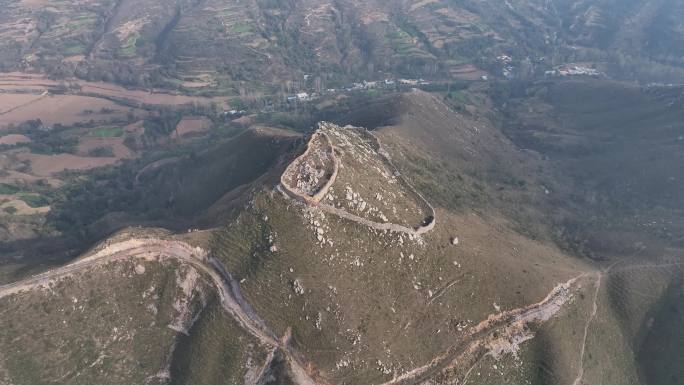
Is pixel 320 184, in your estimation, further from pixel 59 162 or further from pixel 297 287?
pixel 59 162

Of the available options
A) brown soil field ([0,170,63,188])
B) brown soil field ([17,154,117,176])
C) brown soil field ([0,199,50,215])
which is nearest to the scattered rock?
brown soil field ([0,199,50,215])

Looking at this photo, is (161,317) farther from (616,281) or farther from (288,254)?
(616,281)

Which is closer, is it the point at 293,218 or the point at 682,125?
the point at 293,218

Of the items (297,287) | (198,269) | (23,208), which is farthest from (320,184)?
(23,208)

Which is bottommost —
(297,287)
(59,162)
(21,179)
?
(59,162)

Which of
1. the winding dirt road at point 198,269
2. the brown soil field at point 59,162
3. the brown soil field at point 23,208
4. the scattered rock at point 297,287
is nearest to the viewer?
the winding dirt road at point 198,269

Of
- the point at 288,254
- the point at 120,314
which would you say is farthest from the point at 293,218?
the point at 120,314

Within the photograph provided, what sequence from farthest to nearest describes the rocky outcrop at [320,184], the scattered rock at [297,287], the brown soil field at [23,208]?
the brown soil field at [23,208] < the rocky outcrop at [320,184] < the scattered rock at [297,287]

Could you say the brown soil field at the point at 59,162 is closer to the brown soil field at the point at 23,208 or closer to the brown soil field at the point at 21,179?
the brown soil field at the point at 21,179

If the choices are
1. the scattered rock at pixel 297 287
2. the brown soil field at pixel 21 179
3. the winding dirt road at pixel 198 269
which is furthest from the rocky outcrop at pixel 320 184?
the brown soil field at pixel 21 179
